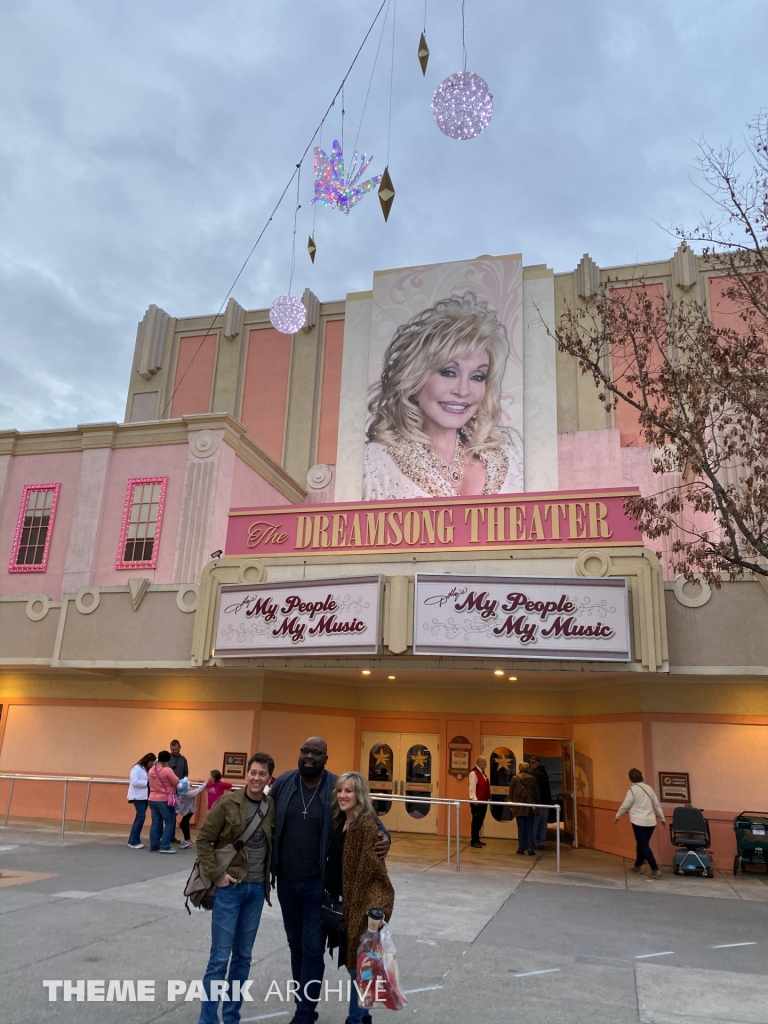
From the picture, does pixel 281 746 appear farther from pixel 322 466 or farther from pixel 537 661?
pixel 322 466

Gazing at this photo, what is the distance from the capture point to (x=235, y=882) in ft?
16.5

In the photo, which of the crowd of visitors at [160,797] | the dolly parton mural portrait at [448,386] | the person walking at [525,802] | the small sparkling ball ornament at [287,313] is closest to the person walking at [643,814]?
the person walking at [525,802]

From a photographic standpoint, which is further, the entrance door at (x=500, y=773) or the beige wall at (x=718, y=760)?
the entrance door at (x=500, y=773)

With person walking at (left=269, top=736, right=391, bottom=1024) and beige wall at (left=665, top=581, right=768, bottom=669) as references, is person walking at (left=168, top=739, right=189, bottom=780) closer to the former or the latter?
beige wall at (left=665, top=581, right=768, bottom=669)

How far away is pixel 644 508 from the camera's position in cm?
1150

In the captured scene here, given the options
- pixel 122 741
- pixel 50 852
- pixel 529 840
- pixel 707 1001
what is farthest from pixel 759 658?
pixel 122 741

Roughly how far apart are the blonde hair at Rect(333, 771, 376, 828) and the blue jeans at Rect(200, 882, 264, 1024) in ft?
2.41

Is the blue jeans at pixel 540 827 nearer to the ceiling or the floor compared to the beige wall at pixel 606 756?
nearer to the floor

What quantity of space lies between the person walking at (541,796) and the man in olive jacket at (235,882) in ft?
37.7

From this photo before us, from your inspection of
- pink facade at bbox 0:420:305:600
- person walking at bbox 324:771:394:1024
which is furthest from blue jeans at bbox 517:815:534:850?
person walking at bbox 324:771:394:1024

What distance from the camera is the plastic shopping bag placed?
459 cm

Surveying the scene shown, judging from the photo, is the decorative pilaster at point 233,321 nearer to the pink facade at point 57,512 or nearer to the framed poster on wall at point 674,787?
the pink facade at point 57,512

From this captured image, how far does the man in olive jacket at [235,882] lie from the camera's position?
4.97 m

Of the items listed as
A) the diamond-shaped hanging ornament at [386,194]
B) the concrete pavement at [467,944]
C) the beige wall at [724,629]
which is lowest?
the concrete pavement at [467,944]
